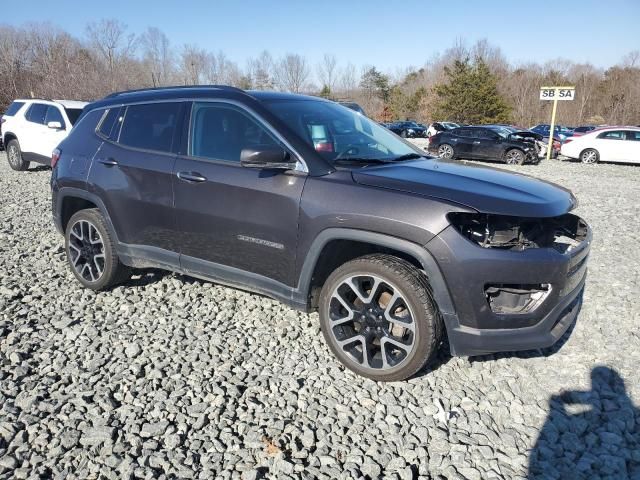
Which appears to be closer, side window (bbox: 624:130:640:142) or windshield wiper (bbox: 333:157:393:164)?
windshield wiper (bbox: 333:157:393:164)

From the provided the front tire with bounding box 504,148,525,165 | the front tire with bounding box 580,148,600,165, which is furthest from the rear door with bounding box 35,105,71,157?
the front tire with bounding box 580,148,600,165

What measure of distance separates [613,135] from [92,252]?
763 inches

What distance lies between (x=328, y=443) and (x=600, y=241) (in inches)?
214

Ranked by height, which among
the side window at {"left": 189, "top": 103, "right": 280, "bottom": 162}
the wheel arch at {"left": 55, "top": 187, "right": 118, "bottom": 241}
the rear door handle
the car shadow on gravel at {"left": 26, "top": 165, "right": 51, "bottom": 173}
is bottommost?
the car shadow on gravel at {"left": 26, "top": 165, "right": 51, "bottom": 173}

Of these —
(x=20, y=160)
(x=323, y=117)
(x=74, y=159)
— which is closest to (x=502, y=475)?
(x=323, y=117)

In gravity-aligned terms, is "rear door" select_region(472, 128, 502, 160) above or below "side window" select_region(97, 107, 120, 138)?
below

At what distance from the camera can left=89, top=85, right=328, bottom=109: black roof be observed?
11.3 feet

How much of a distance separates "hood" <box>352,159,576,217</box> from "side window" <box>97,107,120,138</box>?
2454 mm

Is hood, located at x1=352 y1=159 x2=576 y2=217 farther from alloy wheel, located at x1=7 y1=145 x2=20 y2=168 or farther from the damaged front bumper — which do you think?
alloy wheel, located at x1=7 y1=145 x2=20 y2=168

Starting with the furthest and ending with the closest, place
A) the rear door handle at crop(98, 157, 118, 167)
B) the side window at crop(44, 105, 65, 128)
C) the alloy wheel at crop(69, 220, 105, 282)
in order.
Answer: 1. the side window at crop(44, 105, 65, 128)
2. the alloy wheel at crop(69, 220, 105, 282)
3. the rear door handle at crop(98, 157, 118, 167)

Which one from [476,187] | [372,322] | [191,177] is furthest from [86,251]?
[476,187]

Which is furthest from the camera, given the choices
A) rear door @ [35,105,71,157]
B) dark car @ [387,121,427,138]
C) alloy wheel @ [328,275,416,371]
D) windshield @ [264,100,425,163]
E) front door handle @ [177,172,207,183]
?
dark car @ [387,121,427,138]

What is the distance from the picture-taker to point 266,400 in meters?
2.81

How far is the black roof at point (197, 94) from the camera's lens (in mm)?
3445
